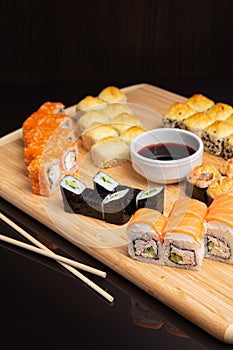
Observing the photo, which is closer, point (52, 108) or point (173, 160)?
point (173, 160)

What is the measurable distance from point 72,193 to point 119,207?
0.23 meters

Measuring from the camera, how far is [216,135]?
3576 mm

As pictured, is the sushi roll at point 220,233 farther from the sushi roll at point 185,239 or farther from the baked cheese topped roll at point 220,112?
the baked cheese topped roll at point 220,112

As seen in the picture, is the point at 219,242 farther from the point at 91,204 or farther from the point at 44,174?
the point at 44,174

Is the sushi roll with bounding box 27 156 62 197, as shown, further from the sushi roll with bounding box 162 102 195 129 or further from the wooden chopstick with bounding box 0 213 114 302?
the sushi roll with bounding box 162 102 195 129

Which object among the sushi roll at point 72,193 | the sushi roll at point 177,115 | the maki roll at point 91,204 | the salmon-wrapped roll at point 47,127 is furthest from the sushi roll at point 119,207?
the sushi roll at point 177,115

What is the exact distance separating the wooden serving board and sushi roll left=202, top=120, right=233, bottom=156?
0.14ft

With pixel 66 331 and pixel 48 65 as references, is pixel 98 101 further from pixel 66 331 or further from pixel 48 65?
pixel 66 331

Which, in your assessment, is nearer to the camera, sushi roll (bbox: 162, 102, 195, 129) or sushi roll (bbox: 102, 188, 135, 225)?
sushi roll (bbox: 102, 188, 135, 225)

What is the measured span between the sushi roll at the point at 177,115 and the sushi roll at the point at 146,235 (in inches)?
39.1

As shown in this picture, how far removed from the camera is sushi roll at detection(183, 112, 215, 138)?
3.68m

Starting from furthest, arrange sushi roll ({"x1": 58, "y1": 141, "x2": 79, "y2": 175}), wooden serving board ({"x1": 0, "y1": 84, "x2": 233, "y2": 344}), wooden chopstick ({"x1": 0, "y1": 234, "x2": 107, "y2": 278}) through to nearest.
Result: sushi roll ({"x1": 58, "y1": 141, "x2": 79, "y2": 175})
wooden chopstick ({"x1": 0, "y1": 234, "x2": 107, "y2": 278})
wooden serving board ({"x1": 0, "y1": 84, "x2": 233, "y2": 344})

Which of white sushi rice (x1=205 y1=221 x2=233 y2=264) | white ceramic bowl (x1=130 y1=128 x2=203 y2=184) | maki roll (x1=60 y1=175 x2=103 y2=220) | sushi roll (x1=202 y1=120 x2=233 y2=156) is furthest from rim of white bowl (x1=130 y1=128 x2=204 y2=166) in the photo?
white sushi rice (x1=205 y1=221 x2=233 y2=264)

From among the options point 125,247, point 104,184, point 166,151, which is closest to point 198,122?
point 166,151
